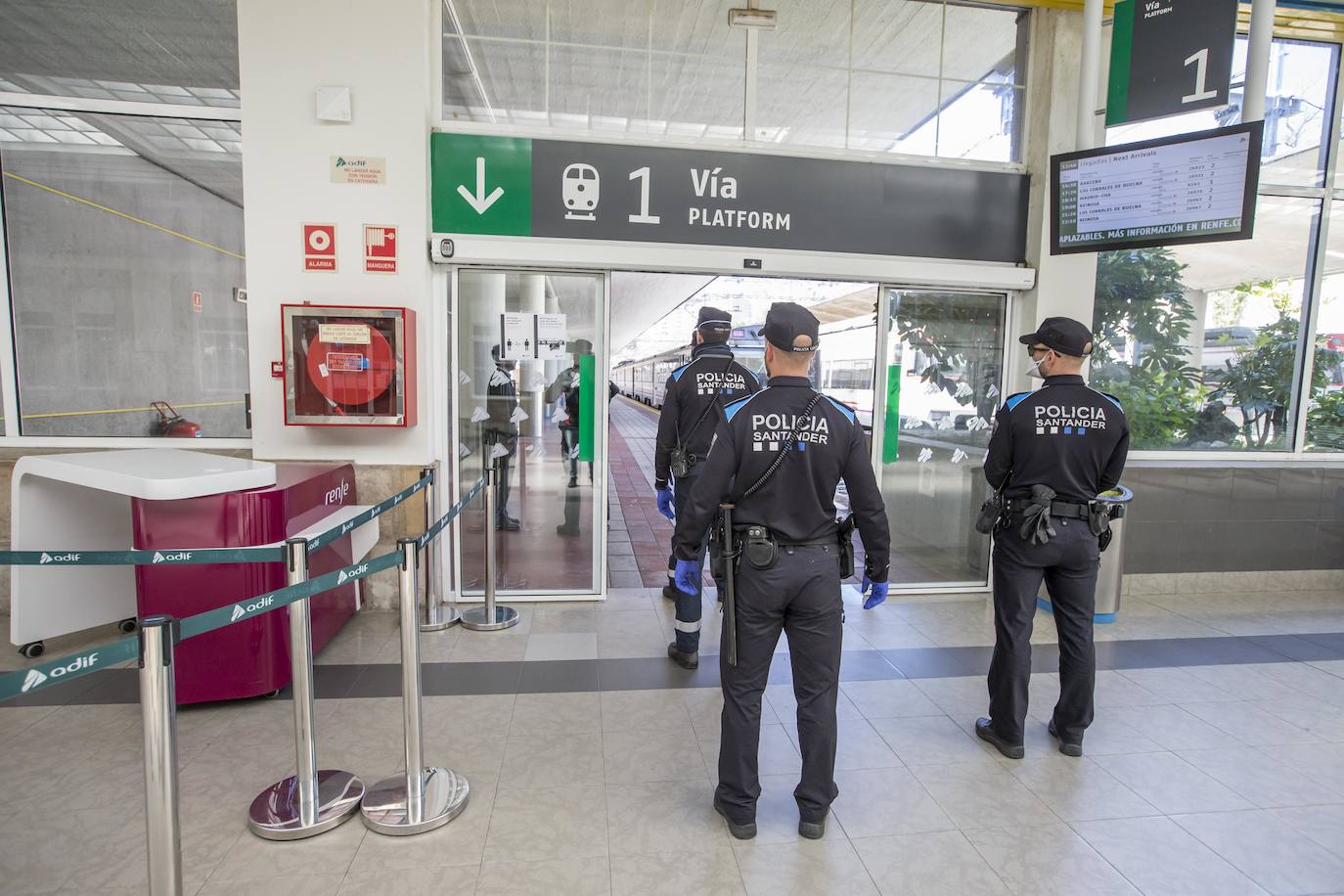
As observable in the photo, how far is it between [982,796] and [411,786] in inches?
84.5

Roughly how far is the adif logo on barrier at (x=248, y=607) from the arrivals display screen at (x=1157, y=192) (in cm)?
456

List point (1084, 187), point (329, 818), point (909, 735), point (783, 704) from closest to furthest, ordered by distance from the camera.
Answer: point (329, 818)
point (909, 735)
point (783, 704)
point (1084, 187)

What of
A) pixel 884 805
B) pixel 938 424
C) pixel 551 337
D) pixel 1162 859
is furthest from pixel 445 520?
pixel 938 424

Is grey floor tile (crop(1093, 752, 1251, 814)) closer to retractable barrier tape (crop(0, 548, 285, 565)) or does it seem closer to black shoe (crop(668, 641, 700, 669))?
black shoe (crop(668, 641, 700, 669))

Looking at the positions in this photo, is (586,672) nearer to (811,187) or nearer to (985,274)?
(811,187)

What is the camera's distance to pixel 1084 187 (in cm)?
416

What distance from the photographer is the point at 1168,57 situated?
3.95 m

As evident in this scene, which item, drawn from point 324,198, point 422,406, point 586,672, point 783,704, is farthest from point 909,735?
point 324,198

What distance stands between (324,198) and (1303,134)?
7.06 metres

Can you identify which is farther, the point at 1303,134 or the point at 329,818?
the point at 1303,134

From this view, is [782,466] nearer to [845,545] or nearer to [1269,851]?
[845,545]

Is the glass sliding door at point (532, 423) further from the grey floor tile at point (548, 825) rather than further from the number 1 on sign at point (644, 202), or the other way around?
the grey floor tile at point (548, 825)

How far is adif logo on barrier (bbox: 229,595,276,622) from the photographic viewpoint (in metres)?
1.85

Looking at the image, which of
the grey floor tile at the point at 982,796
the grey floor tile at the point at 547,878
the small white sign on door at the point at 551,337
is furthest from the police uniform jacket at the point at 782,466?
the small white sign on door at the point at 551,337
